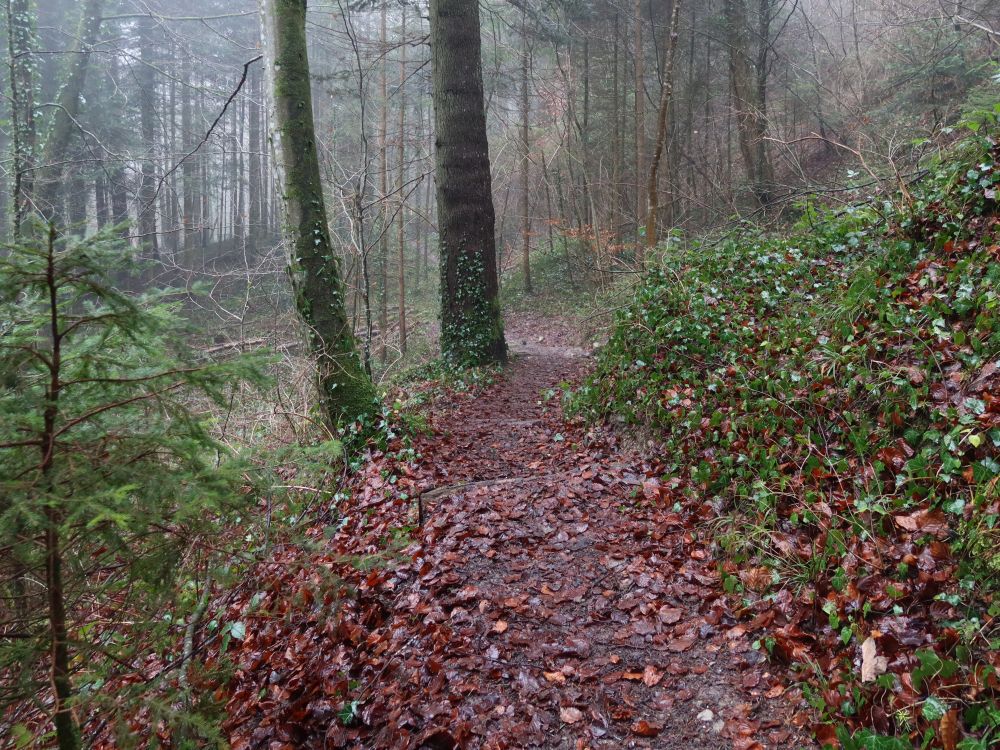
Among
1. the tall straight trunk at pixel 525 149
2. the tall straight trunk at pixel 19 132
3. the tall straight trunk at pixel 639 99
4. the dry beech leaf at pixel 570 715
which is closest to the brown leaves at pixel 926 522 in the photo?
the dry beech leaf at pixel 570 715

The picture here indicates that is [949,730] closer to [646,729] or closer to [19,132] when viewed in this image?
[646,729]

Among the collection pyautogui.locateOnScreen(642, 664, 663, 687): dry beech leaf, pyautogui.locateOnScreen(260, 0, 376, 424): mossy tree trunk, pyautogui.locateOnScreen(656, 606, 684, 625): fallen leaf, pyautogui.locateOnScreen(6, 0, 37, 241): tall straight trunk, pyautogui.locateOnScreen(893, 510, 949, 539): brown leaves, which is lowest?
pyautogui.locateOnScreen(642, 664, 663, 687): dry beech leaf

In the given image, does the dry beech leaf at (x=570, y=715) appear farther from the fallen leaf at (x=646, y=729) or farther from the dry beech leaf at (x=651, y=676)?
the dry beech leaf at (x=651, y=676)

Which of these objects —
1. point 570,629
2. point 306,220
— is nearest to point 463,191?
point 306,220

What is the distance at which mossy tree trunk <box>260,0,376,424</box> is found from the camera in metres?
5.46

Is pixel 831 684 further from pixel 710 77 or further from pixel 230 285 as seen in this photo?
pixel 230 285

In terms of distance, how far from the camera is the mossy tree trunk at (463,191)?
9.37 m

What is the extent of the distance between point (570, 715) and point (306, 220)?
5031 millimetres

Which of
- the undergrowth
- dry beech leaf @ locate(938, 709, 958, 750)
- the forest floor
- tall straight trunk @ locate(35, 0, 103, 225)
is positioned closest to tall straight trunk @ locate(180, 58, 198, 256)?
tall straight trunk @ locate(35, 0, 103, 225)

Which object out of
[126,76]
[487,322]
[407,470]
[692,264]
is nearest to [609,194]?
[487,322]

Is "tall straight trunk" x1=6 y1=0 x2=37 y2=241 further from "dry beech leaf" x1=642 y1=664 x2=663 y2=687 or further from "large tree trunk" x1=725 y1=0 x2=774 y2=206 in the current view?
"large tree trunk" x1=725 y1=0 x2=774 y2=206

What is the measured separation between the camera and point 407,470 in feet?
17.2

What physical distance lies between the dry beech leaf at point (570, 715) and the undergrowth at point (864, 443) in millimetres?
1034

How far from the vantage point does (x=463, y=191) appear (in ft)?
31.7
